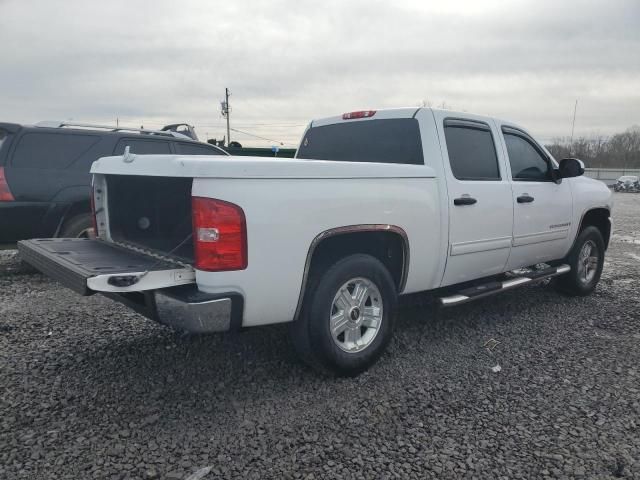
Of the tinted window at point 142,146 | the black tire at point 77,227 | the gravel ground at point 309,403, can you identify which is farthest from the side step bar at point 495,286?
the tinted window at point 142,146

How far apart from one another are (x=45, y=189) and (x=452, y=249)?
469 cm

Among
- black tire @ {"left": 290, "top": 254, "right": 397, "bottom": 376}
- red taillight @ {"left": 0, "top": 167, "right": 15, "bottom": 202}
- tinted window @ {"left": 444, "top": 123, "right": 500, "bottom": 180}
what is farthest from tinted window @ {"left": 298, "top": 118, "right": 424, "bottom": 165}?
red taillight @ {"left": 0, "top": 167, "right": 15, "bottom": 202}

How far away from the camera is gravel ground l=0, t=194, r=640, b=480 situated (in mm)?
2615

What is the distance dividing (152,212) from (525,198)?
3.33 meters

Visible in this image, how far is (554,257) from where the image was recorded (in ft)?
18.2

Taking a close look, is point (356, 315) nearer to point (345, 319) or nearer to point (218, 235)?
point (345, 319)

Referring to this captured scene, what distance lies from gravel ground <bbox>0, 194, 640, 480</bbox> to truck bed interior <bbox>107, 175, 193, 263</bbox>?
877 millimetres

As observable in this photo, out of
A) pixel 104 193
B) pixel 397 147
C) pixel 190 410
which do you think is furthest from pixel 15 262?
pixel 397 147

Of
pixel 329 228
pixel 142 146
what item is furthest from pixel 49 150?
pixel 329 228

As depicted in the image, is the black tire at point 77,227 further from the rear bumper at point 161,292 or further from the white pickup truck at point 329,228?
the rear bumper at point 161,292

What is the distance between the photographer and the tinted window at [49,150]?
594cm

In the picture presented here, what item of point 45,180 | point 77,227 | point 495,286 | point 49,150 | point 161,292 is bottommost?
point 495,286

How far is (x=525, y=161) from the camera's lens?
5074 millimetres

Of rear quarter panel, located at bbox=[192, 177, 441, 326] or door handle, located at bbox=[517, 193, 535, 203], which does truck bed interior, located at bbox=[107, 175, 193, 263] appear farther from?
door handle, located at bbox=[517, 193, 535, 203]
